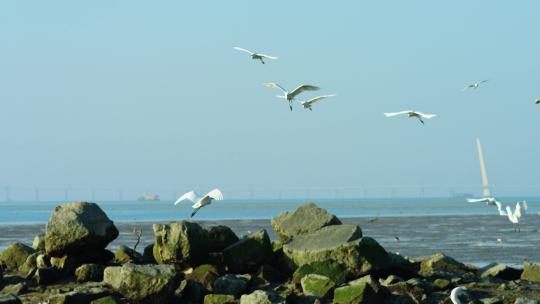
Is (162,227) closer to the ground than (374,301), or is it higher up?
higher up

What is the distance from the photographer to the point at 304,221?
21922 millimetres

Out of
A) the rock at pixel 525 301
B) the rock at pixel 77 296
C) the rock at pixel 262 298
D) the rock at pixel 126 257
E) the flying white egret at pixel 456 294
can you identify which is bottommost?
the rock at pixel 525 301

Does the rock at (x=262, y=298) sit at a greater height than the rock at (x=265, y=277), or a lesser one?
lesser

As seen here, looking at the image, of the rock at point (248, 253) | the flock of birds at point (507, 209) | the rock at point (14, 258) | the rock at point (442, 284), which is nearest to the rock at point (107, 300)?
the rock at point (248, 253)

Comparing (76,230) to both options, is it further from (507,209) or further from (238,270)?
(507,209)

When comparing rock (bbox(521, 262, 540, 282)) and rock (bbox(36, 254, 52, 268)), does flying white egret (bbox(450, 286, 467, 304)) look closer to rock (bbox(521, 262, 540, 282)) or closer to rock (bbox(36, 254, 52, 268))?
rock (bbox(521, 262, 540, 282))

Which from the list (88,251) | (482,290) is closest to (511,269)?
(482,290)

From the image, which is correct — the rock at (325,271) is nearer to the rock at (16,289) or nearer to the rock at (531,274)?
the rock at (531,274)

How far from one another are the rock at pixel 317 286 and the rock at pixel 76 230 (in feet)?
14.9

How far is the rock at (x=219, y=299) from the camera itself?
18.6 m

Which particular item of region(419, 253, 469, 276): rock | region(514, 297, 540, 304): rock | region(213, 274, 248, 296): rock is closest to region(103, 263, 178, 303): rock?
region(213, 274, 248, 296): rock

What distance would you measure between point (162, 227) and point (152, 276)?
216 centimetres

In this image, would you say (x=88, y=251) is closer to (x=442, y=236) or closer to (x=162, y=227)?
(x=162, y=227)

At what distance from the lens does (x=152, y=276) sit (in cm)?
1842
